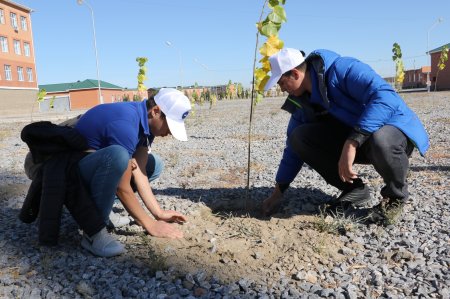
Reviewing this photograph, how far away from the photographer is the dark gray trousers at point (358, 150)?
2.66 metres

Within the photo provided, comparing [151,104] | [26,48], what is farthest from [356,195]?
[26,48]

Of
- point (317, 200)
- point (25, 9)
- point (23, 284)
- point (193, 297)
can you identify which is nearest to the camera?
point (193, 297)

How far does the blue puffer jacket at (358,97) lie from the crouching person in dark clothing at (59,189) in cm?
163

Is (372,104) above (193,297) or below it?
above

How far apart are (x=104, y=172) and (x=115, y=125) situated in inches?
11.7

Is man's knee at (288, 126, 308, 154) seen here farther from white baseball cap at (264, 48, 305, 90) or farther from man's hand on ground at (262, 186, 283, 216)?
white baseball cap at (264, 48, 305, 90)

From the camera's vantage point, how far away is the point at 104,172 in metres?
2.53

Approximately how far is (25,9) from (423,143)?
4258cm

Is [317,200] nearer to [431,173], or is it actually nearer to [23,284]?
[431,173]

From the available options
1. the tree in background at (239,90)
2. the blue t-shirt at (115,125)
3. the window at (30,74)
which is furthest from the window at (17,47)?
the blue t-shirt at (115,125)

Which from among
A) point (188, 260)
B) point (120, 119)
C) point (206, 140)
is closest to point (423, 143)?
point (188, 260)

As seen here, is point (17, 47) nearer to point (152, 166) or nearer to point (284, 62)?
point (152, 166)

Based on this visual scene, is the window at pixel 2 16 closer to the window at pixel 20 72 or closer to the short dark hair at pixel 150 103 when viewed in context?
the window at pixel 20 72

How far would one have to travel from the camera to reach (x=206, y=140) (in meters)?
9.31
